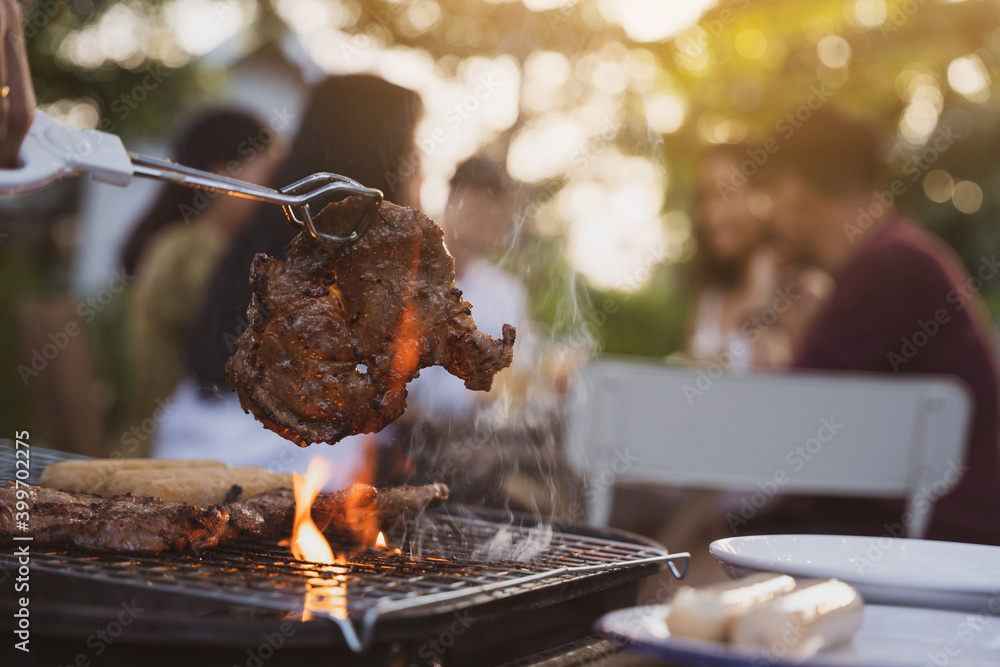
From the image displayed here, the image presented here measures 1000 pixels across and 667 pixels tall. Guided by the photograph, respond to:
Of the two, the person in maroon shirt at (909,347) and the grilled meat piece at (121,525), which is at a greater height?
the person in maroon shirt at (909,347)

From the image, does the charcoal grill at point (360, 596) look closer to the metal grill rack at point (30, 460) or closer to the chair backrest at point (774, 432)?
the metal grill rack at point (30, 460)

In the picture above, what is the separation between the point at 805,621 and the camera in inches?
49.3

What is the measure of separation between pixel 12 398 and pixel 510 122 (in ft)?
21.0

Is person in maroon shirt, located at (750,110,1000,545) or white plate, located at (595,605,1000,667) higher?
person in maroon shirt, located at (750,110,1000,545)

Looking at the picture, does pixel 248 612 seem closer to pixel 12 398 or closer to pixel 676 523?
pixel 676 523

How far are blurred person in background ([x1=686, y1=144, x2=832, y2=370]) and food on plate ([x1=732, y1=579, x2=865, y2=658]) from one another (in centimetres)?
483

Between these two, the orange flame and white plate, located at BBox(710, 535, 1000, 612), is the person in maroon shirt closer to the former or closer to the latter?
white plate, located at BBox(710, 535, 1000, 612)

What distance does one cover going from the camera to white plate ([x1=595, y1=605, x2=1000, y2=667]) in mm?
1171

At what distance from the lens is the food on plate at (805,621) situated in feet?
3.98

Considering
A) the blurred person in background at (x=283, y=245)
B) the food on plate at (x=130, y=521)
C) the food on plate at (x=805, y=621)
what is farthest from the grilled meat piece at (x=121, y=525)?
the blurred person in background at (x=283, y=245)

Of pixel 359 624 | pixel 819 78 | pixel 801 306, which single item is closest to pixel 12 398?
pixel 801 306

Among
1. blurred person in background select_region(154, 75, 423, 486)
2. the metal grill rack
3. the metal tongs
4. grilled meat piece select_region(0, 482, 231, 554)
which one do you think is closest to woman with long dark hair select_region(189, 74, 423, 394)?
blurred person in background select_region(154, 75, 423, 486)

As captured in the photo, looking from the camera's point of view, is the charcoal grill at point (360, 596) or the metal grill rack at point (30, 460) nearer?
the charcoal grill at point (360, 596)

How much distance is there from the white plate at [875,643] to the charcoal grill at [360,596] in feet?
1.30
